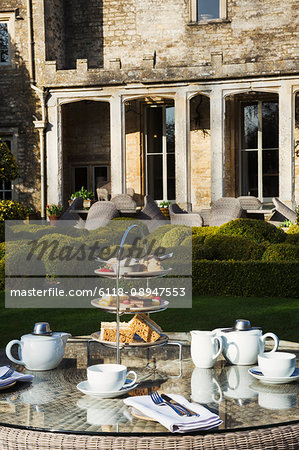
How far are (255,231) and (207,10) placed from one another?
10365 millimetres

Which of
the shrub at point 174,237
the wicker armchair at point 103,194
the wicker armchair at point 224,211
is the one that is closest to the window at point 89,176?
the wicker armchair at point 103,194

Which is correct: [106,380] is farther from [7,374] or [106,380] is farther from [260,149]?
[260,149]

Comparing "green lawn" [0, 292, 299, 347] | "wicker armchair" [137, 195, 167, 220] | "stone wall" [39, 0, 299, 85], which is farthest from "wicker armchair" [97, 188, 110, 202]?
"green lawn" [0, 292, 299, 347]

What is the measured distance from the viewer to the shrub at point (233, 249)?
955 centimetres

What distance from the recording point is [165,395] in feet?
8.00

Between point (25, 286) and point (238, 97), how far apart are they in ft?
36.3

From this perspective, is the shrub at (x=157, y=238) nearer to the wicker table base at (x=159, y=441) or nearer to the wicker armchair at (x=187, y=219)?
the wicker armchair at (x=187, y=219)

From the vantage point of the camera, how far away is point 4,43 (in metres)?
18.5

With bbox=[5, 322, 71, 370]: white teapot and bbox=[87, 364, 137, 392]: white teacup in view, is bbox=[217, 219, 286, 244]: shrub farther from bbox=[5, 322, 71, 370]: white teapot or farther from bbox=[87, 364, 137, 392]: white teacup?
bbox=[87, 364, 137, 392]: white teacup

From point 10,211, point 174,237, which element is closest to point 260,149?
point 10,211

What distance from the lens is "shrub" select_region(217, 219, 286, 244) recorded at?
10.6 meters

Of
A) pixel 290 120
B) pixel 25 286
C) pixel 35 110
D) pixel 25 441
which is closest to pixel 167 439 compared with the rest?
pixel 25 441

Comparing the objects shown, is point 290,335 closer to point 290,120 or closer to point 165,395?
point 165,395

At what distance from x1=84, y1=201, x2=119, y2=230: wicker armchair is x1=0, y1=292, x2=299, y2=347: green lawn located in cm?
497
